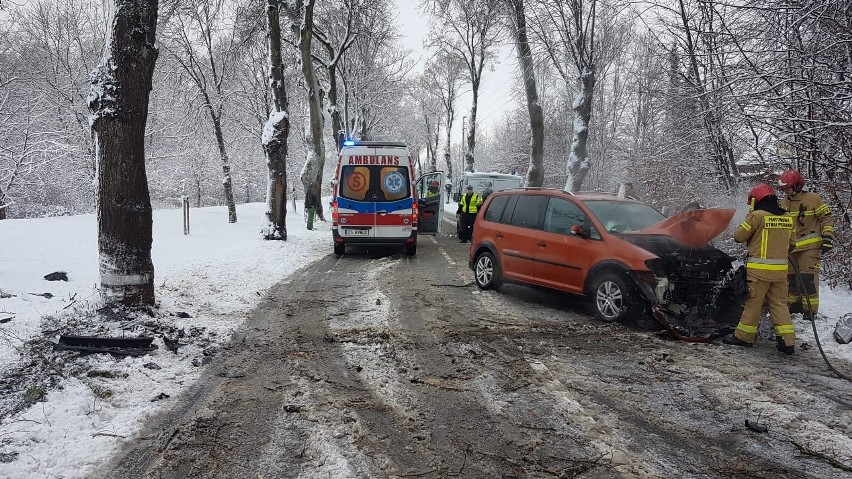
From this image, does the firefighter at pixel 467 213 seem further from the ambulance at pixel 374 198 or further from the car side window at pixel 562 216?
the car side window at pixel 562 216

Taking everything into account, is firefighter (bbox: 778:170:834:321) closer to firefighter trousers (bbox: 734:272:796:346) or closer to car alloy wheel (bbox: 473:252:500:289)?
firefighter trousers (bbox: 734:272:796:346)

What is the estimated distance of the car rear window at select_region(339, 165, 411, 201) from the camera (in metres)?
12.0

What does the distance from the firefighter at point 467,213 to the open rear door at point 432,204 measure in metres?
0.99

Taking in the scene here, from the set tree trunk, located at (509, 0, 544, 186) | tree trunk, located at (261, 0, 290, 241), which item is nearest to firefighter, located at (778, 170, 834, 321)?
tree trunk, located at (261, 0, 290, 241)

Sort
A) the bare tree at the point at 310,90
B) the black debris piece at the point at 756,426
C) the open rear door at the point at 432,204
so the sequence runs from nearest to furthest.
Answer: the black debris piece at the point at 756,426 → the open rear door at the point at 432,204 → the bare tree at the point at 310,90

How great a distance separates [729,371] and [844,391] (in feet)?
2.71

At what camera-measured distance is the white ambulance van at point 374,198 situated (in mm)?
11930

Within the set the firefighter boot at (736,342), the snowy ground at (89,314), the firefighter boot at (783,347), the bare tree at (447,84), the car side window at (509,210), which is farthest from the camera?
the bare tree at (447,84)

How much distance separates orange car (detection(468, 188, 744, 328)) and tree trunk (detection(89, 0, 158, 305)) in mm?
A: 5078

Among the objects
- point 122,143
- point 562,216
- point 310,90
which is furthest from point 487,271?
point 310,90

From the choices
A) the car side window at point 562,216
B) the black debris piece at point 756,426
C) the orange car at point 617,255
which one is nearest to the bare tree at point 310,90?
the orange car at point 617,255

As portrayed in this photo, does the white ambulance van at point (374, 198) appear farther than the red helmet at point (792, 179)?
Yes

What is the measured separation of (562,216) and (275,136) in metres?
9.02

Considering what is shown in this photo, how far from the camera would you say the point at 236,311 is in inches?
261
